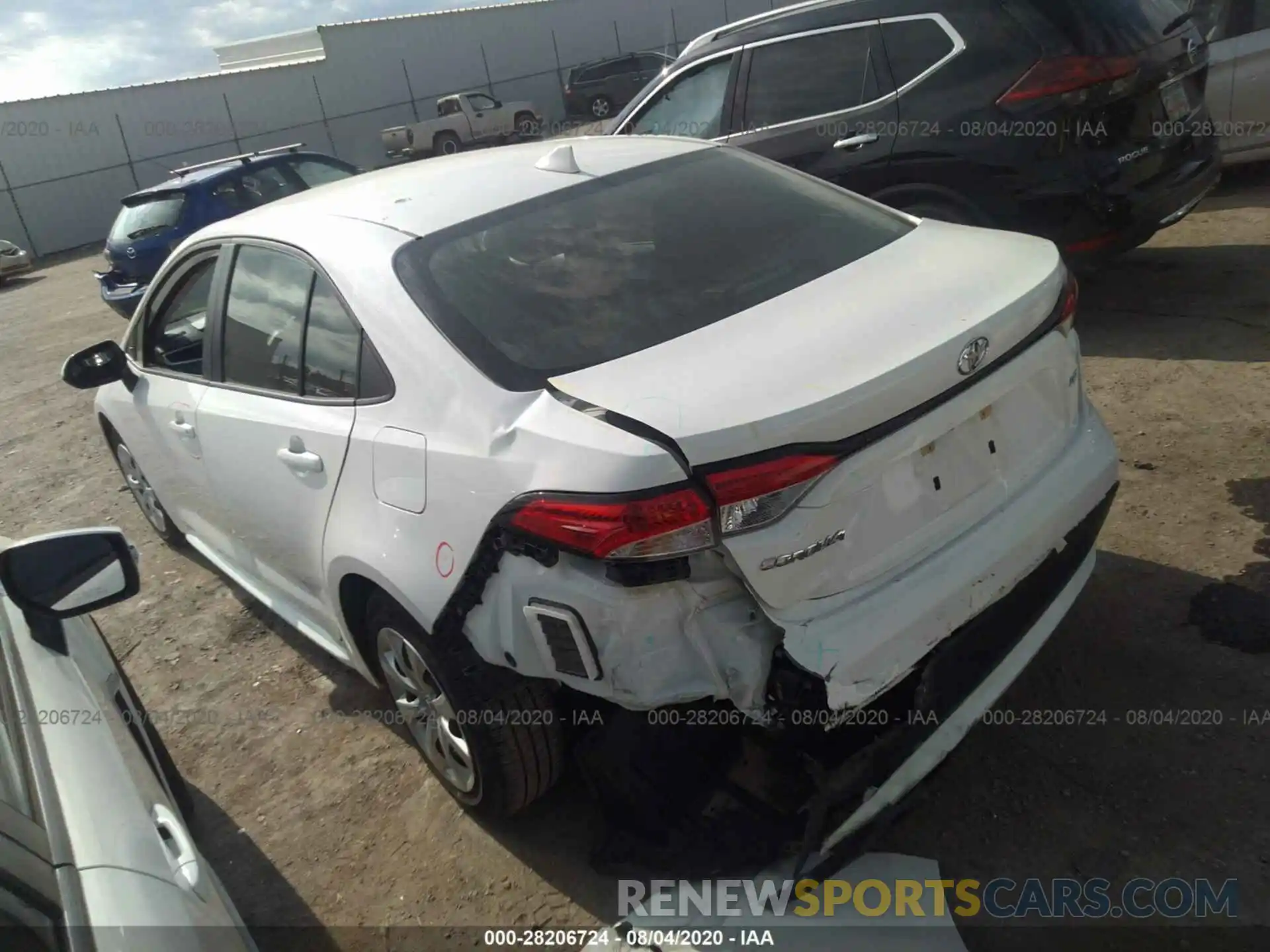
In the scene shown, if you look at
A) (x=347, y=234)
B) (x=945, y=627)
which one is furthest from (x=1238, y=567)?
(x=347, y=234)

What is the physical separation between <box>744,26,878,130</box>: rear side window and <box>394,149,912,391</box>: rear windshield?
2617 millimetres

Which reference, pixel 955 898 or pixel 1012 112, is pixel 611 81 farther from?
pixel 955 898

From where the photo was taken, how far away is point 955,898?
2395 mm

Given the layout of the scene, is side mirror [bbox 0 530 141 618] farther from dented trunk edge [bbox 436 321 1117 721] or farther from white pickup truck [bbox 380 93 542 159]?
white pickup truck [bbox 380 93 542 159]

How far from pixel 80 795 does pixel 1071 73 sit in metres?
5.02

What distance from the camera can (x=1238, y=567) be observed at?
3299mm

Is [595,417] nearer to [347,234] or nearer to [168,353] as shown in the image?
[347,234]

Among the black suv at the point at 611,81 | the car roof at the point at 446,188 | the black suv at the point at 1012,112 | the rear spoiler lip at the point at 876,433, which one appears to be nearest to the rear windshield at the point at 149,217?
the black suv at the point at 1012,112

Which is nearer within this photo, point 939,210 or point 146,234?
point 939,210

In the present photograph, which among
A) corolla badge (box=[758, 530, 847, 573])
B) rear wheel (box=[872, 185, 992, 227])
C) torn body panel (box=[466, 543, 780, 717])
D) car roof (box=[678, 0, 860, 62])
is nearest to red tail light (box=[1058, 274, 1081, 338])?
corolla badge (box=[758, 530, 847, 573])

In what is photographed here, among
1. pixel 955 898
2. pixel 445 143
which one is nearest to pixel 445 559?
pixel 955 898

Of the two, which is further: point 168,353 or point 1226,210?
point 1226,210

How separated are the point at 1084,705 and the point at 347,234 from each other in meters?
2.59

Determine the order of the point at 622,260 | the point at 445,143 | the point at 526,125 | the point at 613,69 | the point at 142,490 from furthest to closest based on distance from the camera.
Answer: the point at 526,125 → the point at 613,69 → the point at 445,143 → the point at 142,490 → the point at 622,260
